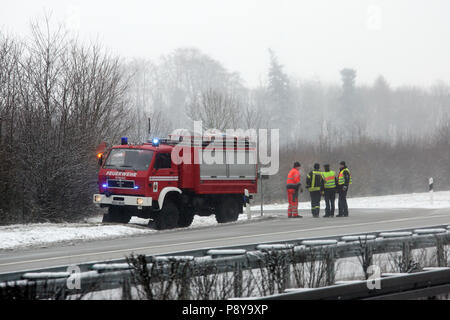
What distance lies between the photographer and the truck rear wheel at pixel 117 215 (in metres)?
22.2

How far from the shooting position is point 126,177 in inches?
836

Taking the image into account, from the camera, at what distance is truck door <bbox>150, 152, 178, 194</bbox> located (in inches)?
840

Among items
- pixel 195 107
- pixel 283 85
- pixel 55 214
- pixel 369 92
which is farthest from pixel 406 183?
pixel 369 92

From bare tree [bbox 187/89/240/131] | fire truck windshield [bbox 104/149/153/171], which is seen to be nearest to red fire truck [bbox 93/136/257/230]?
fire truck windshield [bbox 104/149/153/171]

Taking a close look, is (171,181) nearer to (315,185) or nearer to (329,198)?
(315,185)

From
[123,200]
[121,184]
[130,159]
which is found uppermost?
[130,159]

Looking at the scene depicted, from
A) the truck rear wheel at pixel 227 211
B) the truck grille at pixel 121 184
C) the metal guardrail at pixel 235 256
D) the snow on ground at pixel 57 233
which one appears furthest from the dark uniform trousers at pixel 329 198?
the metal guardrail at pixel 235 256

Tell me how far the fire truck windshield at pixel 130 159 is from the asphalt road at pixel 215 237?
2.12 m

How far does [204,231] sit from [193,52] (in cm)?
8231

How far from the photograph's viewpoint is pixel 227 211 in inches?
953

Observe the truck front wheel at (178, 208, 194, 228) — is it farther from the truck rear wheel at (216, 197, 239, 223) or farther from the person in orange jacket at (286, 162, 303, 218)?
the person in orange jacket at (286, 162, 303, 218)

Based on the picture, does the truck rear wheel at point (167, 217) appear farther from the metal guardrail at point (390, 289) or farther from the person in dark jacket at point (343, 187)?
the metal guardrail at point (390, 289)

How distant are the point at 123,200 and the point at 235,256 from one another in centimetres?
1252

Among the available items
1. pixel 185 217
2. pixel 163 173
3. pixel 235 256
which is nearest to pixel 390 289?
pixel 235 256
